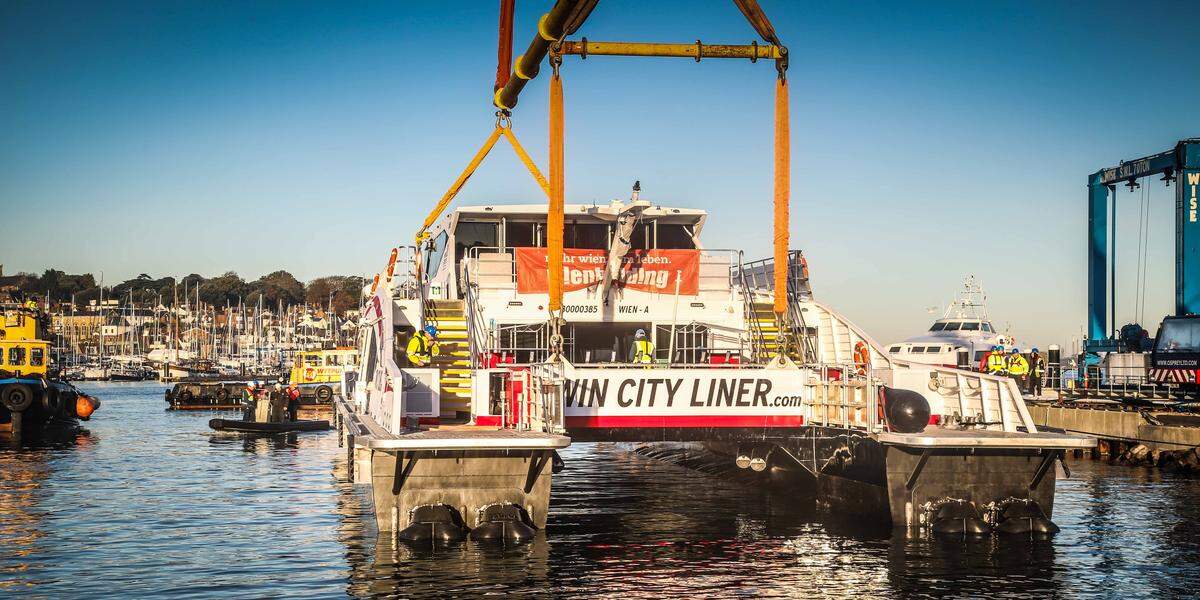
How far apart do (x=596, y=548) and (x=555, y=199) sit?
5.17m

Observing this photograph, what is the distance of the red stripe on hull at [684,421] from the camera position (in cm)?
1598

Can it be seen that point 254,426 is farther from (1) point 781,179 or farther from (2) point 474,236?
(1) point 781,179

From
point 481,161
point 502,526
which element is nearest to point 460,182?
point 481,161

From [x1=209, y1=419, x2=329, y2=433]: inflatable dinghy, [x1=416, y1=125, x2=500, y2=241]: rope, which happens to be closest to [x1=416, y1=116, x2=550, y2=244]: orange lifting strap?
[x1=416, y1=125, x2=500, y2=241]: rope

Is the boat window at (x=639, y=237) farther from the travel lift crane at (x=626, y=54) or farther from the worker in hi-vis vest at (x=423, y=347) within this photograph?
the worker in hi-vis vest at (x=423, y=347)

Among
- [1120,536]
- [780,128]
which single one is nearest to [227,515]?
[780,128]

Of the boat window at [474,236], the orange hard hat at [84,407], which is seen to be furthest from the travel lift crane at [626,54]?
the orange hard hat at [84,407]

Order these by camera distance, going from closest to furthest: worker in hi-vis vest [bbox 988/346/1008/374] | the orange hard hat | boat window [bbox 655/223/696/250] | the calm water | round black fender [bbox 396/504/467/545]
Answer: the calm water < round black fender [bbox 396/504/467/545] < boat window [bbox 655/223/696/250] < worker in hi-vis vest [bbox 988/346/1008/374] < the orange hard hat

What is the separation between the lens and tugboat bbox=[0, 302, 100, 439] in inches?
1527

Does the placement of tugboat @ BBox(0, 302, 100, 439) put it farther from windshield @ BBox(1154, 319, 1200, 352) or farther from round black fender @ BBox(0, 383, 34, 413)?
windshield @ BBox(1154, 319, 1200, 352)

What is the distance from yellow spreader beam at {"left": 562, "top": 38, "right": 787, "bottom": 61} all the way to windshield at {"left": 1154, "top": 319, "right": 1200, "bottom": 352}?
23343mm

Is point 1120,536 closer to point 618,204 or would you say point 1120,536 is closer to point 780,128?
point 780,128

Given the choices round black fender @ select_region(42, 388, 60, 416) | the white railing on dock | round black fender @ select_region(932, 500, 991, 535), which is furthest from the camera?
round black fender @ select_region(42, 388, 60, 416)

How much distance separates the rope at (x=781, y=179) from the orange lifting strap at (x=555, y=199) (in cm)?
345
